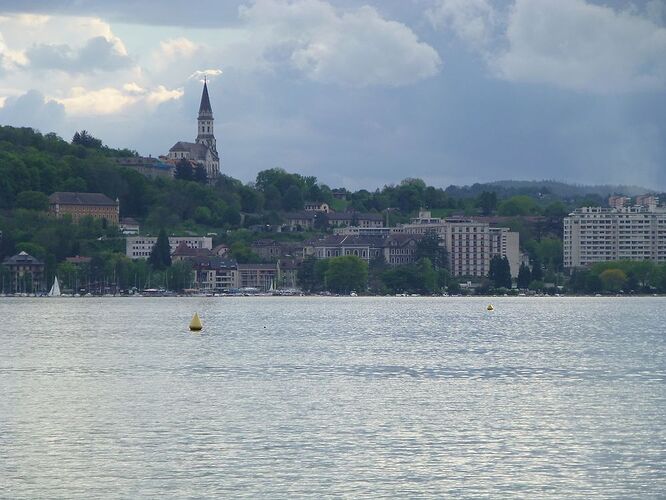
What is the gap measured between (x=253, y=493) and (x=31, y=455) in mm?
6645

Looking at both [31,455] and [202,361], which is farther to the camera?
[202,361]

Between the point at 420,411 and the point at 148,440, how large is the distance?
8.89m

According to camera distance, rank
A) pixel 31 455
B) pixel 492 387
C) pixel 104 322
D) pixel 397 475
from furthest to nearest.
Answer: pixel 104 322, pixel 492 387, pixel 31 455, pixel 397 475

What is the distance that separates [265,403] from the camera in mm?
45781

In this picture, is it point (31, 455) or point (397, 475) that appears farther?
point (31, 455)

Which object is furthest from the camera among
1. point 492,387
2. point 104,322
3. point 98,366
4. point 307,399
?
point 104,322

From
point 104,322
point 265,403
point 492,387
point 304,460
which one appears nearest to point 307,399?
point 265,403

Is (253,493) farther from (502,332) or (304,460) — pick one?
(502,332)

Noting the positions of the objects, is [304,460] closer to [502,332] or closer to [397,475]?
[397,475]

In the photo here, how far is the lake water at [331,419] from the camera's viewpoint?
32.7 m

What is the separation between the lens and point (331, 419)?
41.9 m

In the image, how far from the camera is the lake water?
3269cm

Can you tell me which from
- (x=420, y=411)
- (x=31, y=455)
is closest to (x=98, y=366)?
(x=420, y=411)

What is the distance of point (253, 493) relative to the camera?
103ft
